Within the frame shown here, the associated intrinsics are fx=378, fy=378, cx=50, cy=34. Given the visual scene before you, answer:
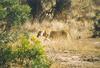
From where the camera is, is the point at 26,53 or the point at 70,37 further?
the point at 70,37

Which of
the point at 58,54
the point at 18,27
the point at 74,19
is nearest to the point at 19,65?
the point at 18,27

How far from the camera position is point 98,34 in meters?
25.8

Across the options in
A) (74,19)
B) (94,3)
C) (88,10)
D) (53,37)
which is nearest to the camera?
(53,37)

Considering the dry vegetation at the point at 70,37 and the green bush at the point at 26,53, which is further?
the dry vegetation at the point at 70,37

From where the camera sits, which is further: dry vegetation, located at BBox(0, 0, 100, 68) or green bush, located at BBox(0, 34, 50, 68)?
dry vegetation, located at BBox(0, 0, 100, 68)

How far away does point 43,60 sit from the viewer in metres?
11.3

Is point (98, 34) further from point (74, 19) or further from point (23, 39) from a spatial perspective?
point (23, 39)

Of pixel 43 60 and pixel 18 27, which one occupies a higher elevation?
pixel 18 27

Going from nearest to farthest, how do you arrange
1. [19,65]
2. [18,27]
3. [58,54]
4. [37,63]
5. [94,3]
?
[37,63], [19,65], [18,27], [58,54], [94,3]

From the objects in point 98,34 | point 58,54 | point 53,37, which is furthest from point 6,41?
point 98,34

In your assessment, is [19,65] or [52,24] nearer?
[19,65]

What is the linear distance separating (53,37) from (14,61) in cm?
983

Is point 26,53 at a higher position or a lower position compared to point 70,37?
higher

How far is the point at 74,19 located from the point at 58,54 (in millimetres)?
12542
